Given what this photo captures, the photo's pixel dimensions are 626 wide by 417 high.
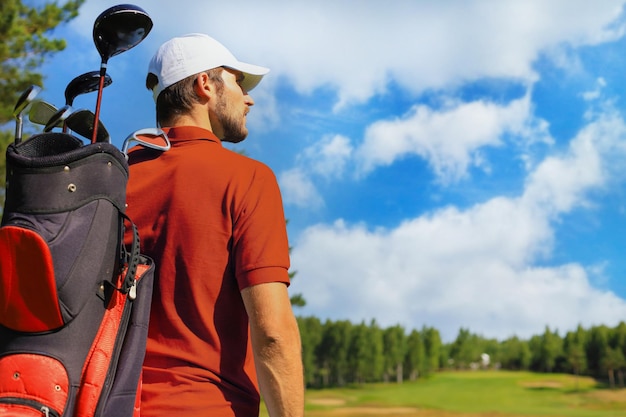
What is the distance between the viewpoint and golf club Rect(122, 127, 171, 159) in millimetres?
2403

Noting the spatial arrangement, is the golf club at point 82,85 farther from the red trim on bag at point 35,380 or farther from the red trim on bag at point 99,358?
the red trim on bag at point 35,380

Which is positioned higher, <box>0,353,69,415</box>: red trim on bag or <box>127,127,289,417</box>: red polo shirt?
<box>127,127,289,417</box>: red polo shirt

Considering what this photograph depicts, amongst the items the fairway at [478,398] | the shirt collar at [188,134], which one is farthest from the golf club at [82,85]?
the fairway at [478,398]

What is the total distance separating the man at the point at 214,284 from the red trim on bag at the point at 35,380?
356 mm

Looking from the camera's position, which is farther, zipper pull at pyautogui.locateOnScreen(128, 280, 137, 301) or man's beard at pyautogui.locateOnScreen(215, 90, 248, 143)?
man's beard at pyautogui.locateOnScreen(215, 90, 248, 143)

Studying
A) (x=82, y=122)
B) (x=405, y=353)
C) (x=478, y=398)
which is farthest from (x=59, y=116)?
(x=405, y=353)

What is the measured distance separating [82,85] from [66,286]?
1024mm

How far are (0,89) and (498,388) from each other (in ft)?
282

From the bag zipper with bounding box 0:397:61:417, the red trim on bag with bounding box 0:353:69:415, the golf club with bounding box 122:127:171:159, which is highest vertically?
the golf club with bounding box 122:127:171:159

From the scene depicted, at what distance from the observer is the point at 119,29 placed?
2426 mm

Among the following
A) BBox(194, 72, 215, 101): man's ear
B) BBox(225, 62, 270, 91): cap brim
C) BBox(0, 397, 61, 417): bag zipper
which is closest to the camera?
BBox(0, 397, 61, 417): bag zipper

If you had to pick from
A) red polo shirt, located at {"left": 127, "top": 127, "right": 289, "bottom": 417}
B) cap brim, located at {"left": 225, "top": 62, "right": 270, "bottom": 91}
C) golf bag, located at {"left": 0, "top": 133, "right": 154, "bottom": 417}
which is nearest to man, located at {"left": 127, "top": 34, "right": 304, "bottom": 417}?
red polo shirt, located at {"left": 127, "top": 127, "right": 289, "bottom": 417}

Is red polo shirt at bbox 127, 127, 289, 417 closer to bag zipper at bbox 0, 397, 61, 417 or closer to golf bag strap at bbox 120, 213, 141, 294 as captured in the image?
golf bag strap at bbox 120, 213, 141, 294

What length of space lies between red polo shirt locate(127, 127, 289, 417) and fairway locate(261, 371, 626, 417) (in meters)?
65.2
